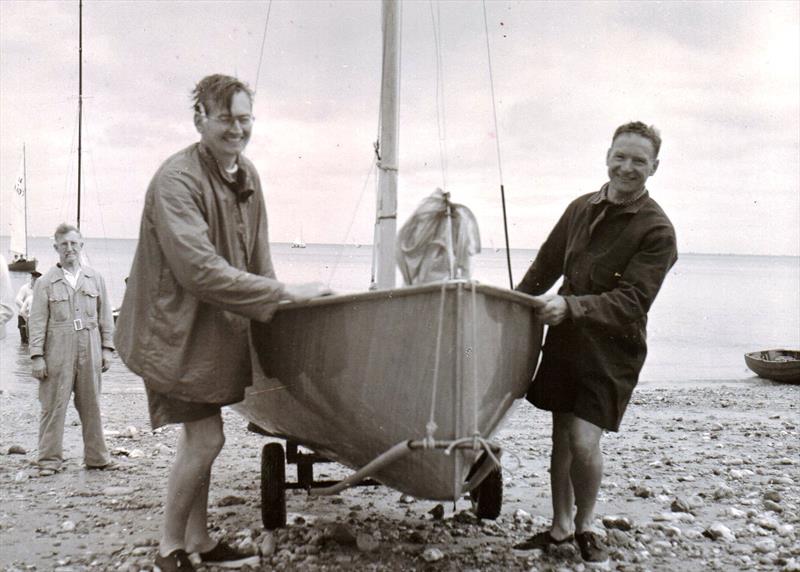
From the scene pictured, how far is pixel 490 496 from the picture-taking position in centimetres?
469

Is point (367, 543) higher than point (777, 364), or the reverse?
point (367, 543)

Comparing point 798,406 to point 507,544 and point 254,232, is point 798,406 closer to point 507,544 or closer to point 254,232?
point 507,544

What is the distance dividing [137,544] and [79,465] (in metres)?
2.51

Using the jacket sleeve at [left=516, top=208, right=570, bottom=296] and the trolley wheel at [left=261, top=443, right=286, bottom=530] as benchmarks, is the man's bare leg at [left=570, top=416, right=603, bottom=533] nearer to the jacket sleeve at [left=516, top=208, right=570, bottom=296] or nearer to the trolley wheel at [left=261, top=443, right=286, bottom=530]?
the jacket sleeve at [left=516, top=208, right=570, bottom=296]

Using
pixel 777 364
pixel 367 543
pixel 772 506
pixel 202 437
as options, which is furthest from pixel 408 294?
pixel 777 364

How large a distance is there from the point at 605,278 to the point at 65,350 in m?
4.44

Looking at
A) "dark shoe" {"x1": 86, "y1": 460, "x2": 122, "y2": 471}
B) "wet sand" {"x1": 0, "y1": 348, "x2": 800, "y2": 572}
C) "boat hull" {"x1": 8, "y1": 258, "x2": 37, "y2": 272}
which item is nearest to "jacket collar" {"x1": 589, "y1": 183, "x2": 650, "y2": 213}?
"wet sand" {"x1": 0, "y1": 348, "x2": 800, "y2": 572}

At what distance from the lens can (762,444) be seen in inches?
312

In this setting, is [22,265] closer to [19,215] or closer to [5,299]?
[19,215]

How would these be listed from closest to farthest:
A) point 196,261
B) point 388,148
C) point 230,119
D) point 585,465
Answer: point 196,261, point 230,119, point 585,465, point 388,148

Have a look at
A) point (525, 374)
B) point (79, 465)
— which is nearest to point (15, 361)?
point (79, 465)

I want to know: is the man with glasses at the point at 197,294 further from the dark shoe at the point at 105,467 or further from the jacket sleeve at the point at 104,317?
the jacket sleeve at the point at 104,317

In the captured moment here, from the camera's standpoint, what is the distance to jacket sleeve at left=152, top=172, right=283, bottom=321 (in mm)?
3457

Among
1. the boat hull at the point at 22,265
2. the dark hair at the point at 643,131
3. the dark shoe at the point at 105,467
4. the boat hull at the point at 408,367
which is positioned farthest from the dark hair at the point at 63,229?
the boat hull at the point at 22,265
